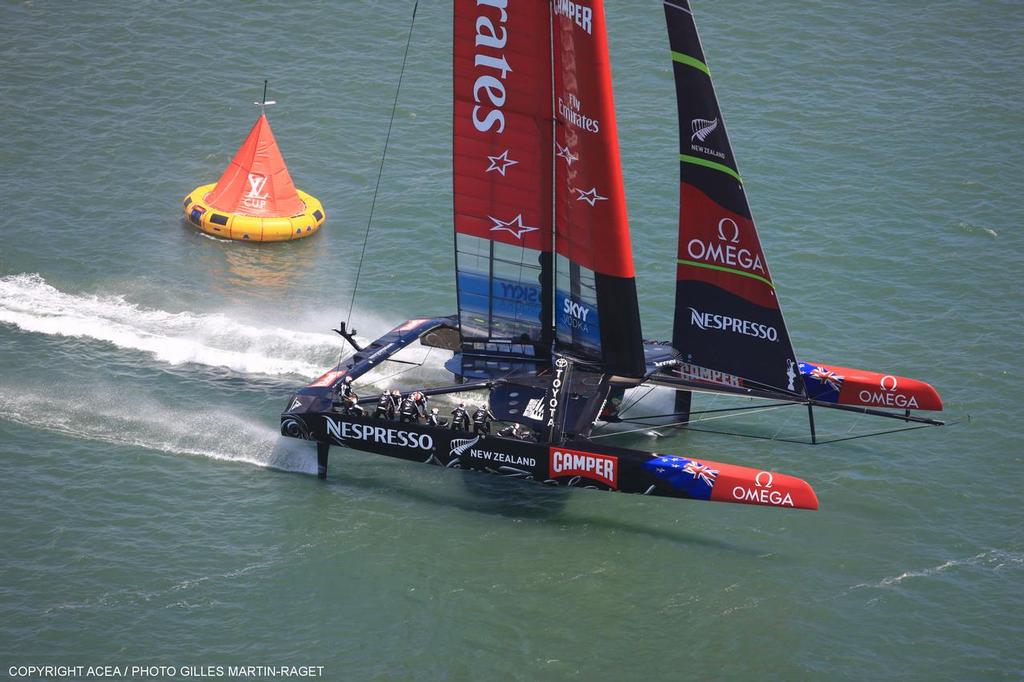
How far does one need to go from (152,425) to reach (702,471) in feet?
44.7

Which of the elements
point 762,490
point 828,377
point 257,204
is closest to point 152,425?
point 257,204

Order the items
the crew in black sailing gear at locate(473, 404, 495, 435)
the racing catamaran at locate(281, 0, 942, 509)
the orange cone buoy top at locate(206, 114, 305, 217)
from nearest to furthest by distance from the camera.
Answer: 1. the racing catamaran at locate(281, 0, 942, 509)
2. the crew in black sailing gear at locate(473, 404, 495, 435)
3. the orange cone buoy top at locate(206, 114, 305, 217)

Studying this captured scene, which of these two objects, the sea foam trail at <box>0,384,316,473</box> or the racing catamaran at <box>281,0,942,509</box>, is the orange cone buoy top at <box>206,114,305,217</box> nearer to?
the sea foam trail at <box>0,384,316,473</box>

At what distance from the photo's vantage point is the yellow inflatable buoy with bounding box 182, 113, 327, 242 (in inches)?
1658

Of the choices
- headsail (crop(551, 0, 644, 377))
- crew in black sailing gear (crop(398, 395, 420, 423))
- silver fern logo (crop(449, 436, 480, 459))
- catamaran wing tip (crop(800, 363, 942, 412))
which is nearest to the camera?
headsail (crop(551, 0, 644, 377))

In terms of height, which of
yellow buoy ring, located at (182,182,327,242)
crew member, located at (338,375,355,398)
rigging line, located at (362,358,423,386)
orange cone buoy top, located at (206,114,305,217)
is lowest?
rigging line, located at (362,358,423,386)

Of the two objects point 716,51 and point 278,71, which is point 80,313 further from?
point 716,51

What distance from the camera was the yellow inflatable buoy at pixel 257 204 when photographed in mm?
42125

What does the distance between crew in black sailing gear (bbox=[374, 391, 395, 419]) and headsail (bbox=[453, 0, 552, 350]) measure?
338cm

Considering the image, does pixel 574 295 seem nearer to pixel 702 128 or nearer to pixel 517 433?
pixel 517 433

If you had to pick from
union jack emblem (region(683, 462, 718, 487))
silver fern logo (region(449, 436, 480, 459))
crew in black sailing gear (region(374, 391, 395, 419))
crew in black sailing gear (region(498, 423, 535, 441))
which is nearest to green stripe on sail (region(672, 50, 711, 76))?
union jack emblem (region(683, 462, 718, 487))

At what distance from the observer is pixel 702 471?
28469 mm

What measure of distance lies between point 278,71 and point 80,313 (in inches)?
718

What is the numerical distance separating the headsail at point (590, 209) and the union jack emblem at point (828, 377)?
451cm
